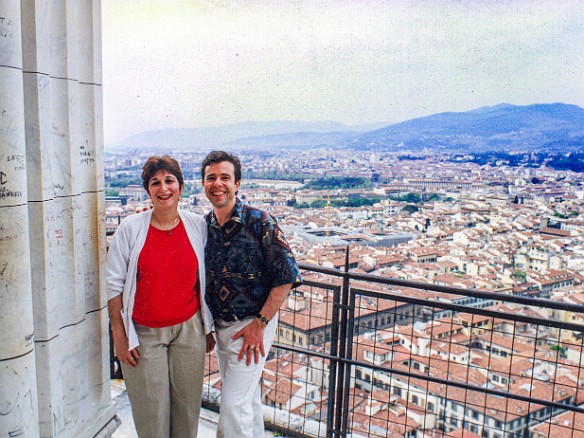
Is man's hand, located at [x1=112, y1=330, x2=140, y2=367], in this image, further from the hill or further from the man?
the hill

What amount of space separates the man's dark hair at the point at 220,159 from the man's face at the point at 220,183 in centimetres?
2

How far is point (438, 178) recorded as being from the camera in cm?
1758

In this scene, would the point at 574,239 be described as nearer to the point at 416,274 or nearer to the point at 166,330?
the point at 416,274

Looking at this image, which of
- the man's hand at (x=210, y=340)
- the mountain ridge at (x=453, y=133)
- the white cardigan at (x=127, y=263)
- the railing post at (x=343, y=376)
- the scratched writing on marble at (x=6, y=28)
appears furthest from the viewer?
the mountain ridge at (x=453, y=133)

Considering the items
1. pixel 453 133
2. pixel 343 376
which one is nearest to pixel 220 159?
pixel 343 376

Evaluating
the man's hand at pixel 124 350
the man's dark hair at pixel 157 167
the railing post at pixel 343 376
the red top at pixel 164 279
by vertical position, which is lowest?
the railing post at pixel 343 376

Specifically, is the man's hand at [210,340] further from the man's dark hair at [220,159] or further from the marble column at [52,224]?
the man's dark hair at [220,159]

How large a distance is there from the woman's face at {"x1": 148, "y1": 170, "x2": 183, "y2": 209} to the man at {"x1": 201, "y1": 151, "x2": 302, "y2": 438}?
155mm

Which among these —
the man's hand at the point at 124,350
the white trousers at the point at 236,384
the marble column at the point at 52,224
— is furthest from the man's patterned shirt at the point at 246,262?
the marble column at the point at 52,224

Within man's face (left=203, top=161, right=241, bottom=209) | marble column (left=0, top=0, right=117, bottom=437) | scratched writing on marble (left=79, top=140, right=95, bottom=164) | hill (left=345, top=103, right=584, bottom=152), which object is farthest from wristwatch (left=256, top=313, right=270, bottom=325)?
hill (left=345, top=103, right=584, bottom=152)

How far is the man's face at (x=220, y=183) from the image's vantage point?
213 centimetres

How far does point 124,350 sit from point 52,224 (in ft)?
2.08

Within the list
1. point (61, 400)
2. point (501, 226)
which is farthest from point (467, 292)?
point (501, 226)

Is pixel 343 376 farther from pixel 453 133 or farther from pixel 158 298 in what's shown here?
pixel 453 133
